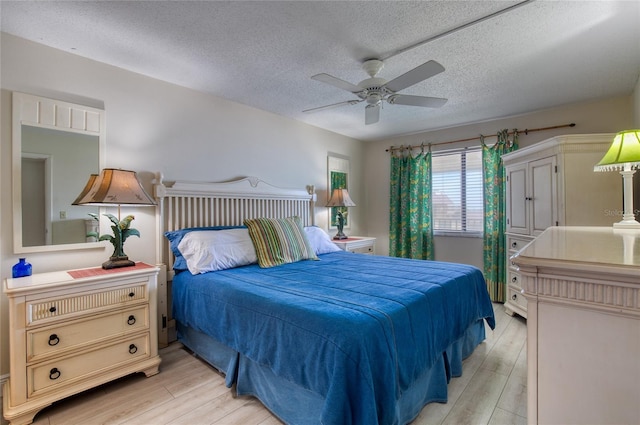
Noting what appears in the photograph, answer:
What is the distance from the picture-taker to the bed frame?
106 inches

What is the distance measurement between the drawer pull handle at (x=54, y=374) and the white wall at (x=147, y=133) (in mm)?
535

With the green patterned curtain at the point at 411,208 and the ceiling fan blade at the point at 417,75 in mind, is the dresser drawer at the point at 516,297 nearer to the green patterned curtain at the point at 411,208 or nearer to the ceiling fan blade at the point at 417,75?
the green patterned curtain at the point at 411,208

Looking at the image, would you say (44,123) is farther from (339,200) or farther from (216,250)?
(339,200)

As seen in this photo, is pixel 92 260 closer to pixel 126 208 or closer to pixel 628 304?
pixel 126 208

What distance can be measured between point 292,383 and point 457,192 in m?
3.76

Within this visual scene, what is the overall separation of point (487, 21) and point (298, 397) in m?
2.53

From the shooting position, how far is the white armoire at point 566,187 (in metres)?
2.77

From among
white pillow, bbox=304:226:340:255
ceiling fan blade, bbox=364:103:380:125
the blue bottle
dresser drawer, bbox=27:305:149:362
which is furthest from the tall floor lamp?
the blue bottle

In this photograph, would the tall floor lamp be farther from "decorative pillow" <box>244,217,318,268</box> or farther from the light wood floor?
"decorative pillow" <box>244,217,318,268</box>

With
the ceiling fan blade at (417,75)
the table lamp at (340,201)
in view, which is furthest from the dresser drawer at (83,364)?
the table lamp at (340,201)

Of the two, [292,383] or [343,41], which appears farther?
[343,41]

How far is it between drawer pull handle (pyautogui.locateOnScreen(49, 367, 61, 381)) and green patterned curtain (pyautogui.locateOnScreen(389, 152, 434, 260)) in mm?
4110

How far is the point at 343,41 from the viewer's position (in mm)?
2146

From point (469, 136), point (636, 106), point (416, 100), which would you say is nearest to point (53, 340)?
point (416, 100)
